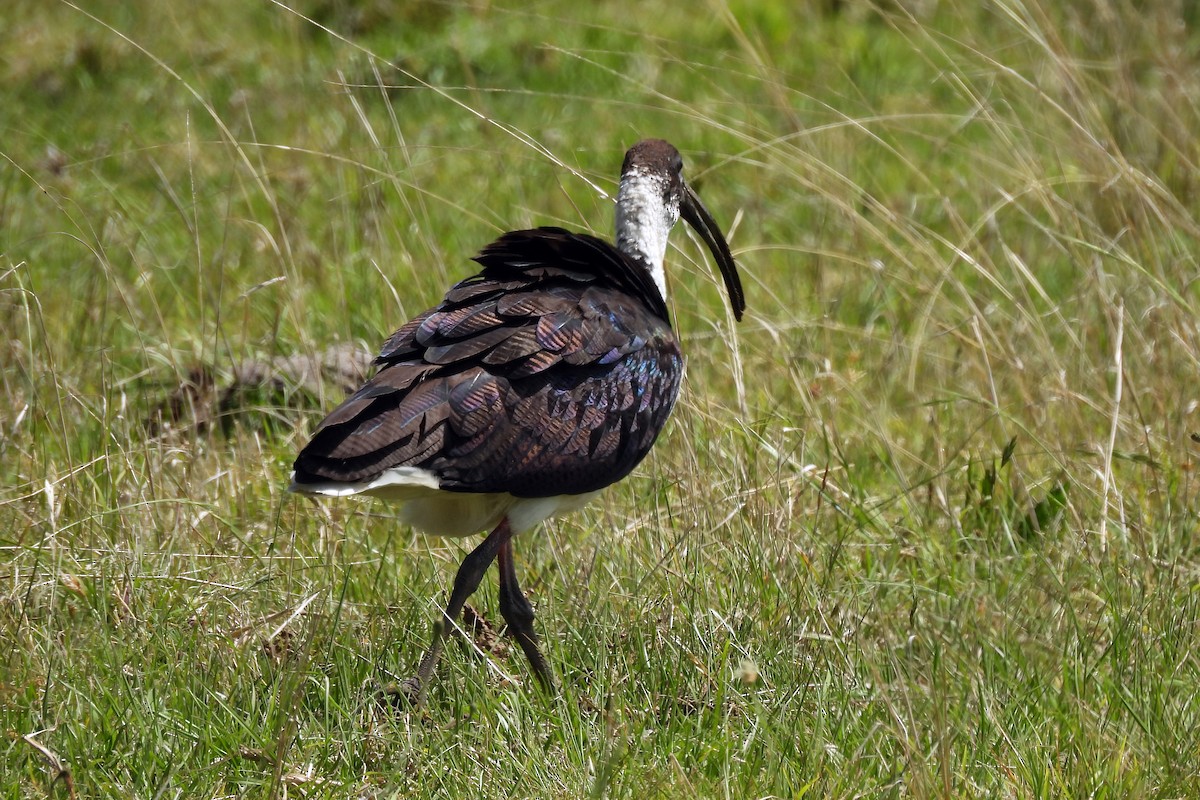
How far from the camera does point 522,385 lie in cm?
377

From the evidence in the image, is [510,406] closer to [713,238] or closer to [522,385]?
[522,385]

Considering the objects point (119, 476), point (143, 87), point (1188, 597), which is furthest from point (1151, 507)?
point (143, 87)

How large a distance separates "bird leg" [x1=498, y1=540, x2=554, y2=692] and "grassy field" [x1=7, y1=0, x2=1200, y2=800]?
55mm

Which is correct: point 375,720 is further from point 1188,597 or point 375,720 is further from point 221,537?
point 1188,597

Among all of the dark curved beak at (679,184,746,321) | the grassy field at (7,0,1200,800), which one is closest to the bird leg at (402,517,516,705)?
the grassy field at (7,0,1200,800)

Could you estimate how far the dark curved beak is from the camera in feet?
15.6

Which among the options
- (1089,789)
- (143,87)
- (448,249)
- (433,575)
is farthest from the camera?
(143,87)

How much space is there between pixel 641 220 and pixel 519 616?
1.21 m

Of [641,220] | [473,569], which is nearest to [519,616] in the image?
[473,569]

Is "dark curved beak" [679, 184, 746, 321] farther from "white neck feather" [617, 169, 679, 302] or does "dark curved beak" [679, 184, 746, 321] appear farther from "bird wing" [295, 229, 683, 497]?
"bird wing" [295, 229, 683, 497]

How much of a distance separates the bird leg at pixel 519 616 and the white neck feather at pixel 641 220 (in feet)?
3.05

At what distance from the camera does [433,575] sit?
168 inches

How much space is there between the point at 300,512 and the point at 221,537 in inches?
11.7

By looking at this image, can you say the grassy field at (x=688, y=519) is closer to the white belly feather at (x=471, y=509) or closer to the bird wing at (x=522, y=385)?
the white belly feather at (x=471, y=509)
